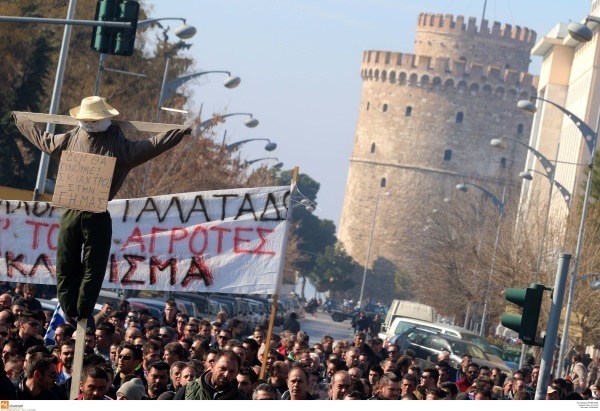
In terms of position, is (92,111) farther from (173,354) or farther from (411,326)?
(411,326)

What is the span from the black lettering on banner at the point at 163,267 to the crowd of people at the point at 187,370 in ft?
1.84

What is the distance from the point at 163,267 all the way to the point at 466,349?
733 inches

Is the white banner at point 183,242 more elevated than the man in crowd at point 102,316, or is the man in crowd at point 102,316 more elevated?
the white banner at point 183,242

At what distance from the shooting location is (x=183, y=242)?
10.8m

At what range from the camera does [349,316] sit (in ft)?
268

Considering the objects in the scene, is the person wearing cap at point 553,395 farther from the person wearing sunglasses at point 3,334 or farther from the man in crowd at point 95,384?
the man in crowd at point 95,384

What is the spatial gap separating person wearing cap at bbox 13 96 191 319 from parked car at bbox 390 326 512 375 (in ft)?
63.0

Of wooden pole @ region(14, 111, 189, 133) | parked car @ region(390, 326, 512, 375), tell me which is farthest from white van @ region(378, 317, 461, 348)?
wooden pole @ region(14, 111, 189, 133)

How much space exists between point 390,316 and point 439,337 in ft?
59.2

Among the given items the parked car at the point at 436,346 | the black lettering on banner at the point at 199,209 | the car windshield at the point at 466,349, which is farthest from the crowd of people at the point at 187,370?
the car windshield at the point at 466,349

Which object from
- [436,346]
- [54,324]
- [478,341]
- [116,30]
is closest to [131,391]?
[54,324]

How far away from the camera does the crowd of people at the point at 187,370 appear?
9141 millimetres
